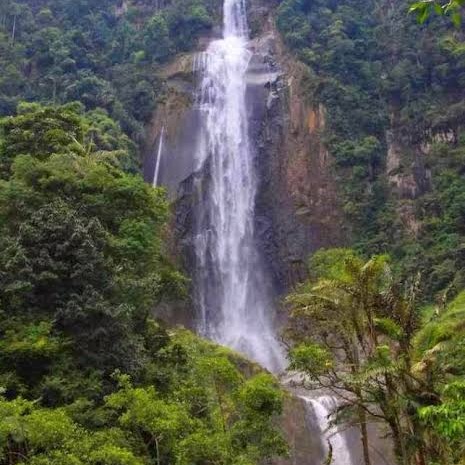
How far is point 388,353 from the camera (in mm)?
10383

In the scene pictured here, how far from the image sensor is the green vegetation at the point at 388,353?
10273 millimetres

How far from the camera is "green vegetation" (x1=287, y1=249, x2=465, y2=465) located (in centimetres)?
1027

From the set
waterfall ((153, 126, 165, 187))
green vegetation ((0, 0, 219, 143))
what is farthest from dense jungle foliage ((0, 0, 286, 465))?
green vegetation ((0, 0, 219, 143))

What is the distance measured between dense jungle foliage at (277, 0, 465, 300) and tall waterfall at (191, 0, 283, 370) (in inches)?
185

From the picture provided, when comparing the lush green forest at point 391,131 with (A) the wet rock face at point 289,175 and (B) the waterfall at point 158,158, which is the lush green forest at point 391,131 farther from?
(B) the waterfall at point 158,158

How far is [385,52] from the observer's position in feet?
125

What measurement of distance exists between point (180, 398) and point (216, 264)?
65.2 ft

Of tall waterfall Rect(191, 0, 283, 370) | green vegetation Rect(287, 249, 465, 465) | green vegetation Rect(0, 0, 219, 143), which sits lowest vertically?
green vegetation Rect(287, 249, 465, 465)

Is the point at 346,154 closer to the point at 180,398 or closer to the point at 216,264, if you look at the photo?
the point at 216,264

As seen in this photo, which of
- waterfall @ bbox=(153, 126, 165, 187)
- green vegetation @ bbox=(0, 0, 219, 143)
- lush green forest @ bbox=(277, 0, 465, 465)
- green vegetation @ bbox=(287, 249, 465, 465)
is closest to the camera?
green vegetation @ bbox=(287, 249, 465, 465)

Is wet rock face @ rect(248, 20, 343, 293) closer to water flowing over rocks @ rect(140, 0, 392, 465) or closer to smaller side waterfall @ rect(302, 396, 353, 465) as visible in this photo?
water flowing over rocks @ rect(140, 0, 392, 465)

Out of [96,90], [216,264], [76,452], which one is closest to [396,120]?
[216,264]

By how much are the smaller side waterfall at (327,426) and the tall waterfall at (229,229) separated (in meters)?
6.16

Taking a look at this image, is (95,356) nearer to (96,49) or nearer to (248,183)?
(248,183)
